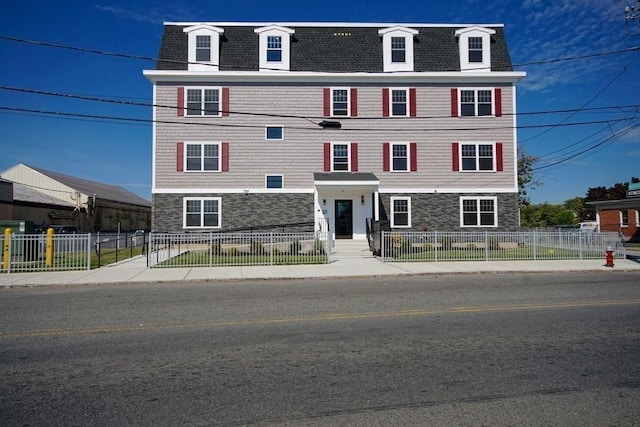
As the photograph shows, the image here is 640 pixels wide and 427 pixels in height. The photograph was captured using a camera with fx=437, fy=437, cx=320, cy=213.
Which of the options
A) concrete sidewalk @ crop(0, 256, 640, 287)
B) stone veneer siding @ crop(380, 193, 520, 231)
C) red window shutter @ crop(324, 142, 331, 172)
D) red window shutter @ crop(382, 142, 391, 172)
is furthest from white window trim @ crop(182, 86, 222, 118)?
stone veneer siding @ crop(380, 193, 520, 231)

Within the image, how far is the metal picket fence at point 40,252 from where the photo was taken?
14.7m

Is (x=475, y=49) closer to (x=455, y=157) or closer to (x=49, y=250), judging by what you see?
(x=455, y=157)

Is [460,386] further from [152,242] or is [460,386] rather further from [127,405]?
[152,242]

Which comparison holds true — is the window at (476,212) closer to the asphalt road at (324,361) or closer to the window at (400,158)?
the window at (400,158)

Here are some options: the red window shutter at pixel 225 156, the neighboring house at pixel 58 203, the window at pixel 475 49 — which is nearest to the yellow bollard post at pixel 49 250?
the red window shutter at pixel 225 156

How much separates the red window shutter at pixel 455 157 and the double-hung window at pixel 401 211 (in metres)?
3.14

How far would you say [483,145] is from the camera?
977 inches

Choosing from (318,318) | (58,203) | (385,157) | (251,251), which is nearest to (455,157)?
(385,157)

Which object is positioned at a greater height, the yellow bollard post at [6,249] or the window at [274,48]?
the window at [274,48]

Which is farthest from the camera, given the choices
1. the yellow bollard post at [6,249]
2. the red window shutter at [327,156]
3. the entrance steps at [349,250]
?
the red window shutter at [327,156]

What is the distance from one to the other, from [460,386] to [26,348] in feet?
18.0

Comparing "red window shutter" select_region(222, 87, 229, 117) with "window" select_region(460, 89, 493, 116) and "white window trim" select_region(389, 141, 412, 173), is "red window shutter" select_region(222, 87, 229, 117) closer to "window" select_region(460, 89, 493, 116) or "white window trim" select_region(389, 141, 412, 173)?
"white window trim" select_region(389, 141, 412, 173)

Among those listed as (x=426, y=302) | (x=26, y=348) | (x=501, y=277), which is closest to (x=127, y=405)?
(x=26, y=348)

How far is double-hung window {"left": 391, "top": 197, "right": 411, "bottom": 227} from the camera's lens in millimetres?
24562
